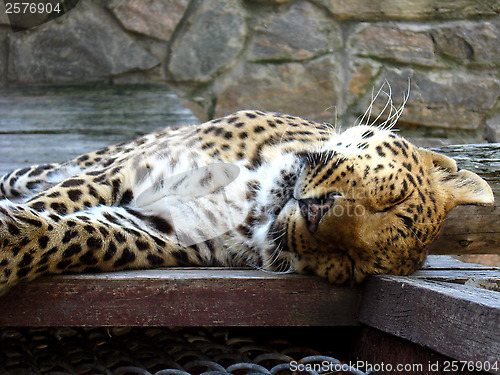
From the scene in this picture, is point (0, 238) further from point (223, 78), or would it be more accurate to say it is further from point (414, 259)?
point (223, 78)

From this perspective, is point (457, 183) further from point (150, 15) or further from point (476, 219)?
point (150, 15)

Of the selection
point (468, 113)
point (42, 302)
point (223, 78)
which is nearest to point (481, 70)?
point (468, 113)

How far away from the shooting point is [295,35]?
534cm

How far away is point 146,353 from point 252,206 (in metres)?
0.75

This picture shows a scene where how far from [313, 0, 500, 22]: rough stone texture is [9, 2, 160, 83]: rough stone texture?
1.83 m

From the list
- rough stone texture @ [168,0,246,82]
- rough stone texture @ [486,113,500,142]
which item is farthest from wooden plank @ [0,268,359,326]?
rough stone texture @ [486,113,500,142]

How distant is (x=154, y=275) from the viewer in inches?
80.4

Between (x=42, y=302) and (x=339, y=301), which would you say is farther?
(x=339, y=301)

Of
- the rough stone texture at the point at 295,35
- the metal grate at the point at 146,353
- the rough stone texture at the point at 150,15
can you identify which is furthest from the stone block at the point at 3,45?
the metal grate at the point at 146,353

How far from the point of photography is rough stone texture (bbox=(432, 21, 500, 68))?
522cm

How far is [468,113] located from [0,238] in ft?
15.3

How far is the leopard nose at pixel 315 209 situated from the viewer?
1935 mm

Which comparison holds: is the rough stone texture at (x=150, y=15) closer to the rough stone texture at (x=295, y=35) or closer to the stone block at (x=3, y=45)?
the rough stone texture at (x=295, y=35)

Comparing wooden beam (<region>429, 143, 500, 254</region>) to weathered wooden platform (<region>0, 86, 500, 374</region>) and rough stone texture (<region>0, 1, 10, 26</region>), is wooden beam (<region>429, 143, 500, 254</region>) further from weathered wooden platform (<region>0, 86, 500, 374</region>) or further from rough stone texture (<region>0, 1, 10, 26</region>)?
rough stone texture (<region>0, 1, 10, 26</region>)
